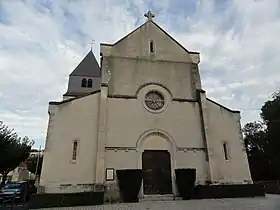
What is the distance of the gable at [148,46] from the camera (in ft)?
59.1

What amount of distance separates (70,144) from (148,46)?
354 inches

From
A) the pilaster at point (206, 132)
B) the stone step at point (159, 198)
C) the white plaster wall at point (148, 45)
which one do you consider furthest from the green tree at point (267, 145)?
the stone step at point (159, 198)

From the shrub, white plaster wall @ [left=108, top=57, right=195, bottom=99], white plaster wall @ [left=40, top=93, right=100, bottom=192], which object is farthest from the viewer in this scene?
white plaster wall @ [left=108, top=57, right=195, bottom=99]

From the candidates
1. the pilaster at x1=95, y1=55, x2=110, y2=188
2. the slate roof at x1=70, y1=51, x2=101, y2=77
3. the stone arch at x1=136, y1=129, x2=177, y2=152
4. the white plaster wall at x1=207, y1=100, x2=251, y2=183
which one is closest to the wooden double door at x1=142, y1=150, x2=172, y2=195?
the stone arch at x1=136, y1=129, x2=177, y2=152

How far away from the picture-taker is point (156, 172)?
15484 mm

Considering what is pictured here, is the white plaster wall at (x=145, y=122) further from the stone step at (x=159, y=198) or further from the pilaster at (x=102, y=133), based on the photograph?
the stone step at (x=159, y=198)

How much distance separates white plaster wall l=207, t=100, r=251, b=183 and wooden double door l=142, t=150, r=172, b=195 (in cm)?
284

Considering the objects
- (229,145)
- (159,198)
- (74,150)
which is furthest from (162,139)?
(74,150)

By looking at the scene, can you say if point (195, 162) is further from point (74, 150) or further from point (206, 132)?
point (74, 150)

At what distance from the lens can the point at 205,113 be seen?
16781 mm

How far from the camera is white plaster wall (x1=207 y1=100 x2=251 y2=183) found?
622 inches

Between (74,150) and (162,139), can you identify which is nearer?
(74,150)

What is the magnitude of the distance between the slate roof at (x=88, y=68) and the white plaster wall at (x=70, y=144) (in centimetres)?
1834

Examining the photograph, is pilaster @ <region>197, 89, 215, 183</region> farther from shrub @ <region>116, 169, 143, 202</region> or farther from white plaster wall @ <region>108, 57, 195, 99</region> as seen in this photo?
shrub @ <region>116, 169, 143, 202</region>
